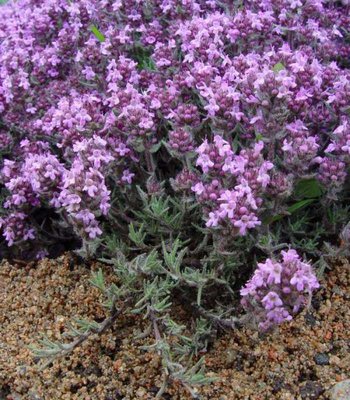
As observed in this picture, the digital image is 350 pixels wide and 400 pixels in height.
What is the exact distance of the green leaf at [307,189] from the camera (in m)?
2.77

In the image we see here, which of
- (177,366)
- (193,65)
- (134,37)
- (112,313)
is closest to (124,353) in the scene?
(112,313)

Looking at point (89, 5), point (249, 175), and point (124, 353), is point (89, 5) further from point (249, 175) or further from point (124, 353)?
point (124, 353)

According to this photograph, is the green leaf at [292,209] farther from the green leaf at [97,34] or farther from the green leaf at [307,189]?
the green leaf at [97,34]

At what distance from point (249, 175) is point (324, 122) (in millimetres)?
598

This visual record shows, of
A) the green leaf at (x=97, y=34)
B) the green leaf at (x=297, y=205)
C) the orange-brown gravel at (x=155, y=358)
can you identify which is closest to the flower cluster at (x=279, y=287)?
the orange-brown gravel at (x=155, y=358)

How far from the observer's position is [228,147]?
239 cm

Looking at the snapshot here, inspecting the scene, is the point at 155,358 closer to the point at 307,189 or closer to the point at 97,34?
the point at 307,189

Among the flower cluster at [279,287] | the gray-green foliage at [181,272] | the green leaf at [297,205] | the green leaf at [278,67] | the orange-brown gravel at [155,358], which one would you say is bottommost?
the orange-brown gravel at [155,358]

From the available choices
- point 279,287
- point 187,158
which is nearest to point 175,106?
point 187,158

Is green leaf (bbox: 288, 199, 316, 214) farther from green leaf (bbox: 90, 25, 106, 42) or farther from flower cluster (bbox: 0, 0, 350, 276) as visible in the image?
green leaf (bbox: 90, 25, 106, 42)

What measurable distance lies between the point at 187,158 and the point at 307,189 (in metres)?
0.54

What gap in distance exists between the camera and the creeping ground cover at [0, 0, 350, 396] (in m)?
2.39

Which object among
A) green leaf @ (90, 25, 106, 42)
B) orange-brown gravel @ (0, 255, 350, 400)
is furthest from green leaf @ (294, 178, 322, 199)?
green leaf @ (90, 25, 106, 42)

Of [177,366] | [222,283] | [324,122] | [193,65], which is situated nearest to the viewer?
[177,366]
